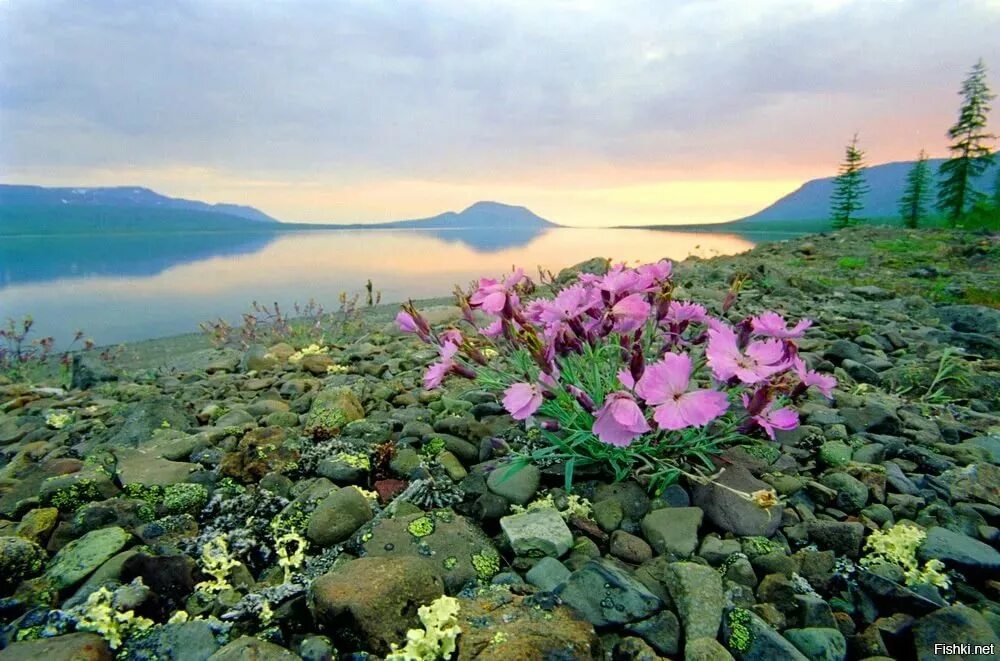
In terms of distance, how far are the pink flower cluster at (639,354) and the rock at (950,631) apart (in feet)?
2.44

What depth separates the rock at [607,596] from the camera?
5.85 ft

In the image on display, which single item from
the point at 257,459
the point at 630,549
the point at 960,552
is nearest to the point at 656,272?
the point at 630,549

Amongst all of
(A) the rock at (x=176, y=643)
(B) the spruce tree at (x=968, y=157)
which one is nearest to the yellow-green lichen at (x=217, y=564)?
(A) the rock at (x=176, y=643)

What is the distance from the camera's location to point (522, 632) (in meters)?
1.66

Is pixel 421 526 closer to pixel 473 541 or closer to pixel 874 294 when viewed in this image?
pixel 473 541

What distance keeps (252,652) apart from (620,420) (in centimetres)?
136

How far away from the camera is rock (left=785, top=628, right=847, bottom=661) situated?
169cm

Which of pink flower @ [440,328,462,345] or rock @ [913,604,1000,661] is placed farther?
pink flower @ [440,328,462,345]

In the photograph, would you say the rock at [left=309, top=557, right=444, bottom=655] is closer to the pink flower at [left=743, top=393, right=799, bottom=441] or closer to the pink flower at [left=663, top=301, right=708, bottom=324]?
the pink flower at [left=743, top=393, right=799, bottom=441]

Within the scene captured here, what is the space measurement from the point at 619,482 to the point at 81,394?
5892mm

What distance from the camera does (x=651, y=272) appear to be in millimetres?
2508

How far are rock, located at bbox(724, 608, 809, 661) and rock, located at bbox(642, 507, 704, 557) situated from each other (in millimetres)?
365

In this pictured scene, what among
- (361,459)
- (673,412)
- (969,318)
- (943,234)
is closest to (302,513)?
(361,459)

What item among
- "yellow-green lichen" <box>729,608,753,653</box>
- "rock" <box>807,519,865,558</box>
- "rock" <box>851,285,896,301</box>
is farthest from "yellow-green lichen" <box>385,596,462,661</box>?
"rock" <box>851,285,896,301</box>
